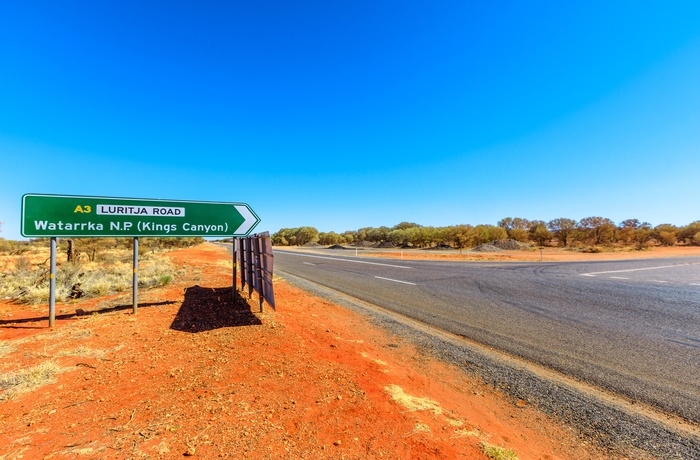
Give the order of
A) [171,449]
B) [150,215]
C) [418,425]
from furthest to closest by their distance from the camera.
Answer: [150,215], [418,425], [171,449]

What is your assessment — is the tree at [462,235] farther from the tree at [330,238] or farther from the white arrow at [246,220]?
the white arrow at [246,220]

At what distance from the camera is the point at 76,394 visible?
299 cm

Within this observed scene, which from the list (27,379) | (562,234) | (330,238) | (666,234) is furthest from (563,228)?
(27,379)

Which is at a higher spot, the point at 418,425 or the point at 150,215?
the point at 150,215

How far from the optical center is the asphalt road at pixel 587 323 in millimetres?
3996

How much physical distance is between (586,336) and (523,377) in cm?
280

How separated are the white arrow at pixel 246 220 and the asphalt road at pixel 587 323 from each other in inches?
170

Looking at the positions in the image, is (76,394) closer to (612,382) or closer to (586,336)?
(612,382)

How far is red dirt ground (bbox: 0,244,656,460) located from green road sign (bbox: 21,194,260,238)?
193cm

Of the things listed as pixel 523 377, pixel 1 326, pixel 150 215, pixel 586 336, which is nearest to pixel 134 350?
pixel 150 215

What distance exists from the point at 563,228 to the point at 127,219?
6896cm

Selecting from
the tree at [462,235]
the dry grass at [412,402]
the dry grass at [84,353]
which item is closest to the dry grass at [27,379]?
the dry grass at [84,353]

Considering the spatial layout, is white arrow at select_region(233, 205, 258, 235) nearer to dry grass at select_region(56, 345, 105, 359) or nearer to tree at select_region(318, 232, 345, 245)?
dry grass at select_region(56, 345, 105, 359)

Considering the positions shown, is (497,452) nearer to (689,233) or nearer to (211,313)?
(211,313)
